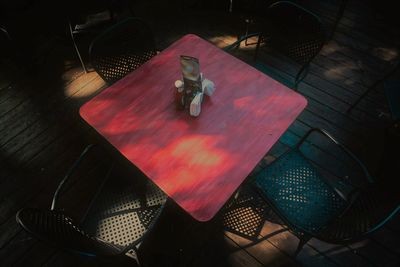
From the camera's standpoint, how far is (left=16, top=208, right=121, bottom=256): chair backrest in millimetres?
1359

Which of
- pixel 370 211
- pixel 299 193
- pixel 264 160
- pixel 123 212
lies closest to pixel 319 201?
pixel 299 193

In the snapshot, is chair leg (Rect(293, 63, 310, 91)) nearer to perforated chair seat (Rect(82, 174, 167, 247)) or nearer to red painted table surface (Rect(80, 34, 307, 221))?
red painted table surface (Rect(80, 34, 307, 221))

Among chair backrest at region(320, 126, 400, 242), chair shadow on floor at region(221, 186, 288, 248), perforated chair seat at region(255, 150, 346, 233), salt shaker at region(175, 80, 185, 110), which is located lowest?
chair shadow on floor at region(221, 186, 288, 248)

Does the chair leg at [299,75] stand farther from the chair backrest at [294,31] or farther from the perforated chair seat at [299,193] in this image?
the perforated chair seat at [299,193]

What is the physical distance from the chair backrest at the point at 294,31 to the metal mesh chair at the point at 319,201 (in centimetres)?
83

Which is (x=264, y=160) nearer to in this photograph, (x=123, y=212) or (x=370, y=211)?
(x=370, y=211)

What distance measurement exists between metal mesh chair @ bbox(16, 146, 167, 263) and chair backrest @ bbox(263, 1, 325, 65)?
65.3 inches

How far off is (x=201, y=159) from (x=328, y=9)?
360 cm

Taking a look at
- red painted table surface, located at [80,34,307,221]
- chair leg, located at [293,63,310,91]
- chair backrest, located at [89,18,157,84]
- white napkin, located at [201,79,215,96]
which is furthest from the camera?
chair leg, located at [293,63,310,91]

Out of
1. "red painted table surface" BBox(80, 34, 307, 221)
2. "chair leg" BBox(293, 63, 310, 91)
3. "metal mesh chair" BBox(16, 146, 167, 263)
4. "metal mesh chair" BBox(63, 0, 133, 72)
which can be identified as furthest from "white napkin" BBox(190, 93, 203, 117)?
"metal mesh chair" BBox(63, 0, 133, 72)

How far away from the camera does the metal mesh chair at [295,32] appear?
2324 millimetres

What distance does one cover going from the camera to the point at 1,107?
3.09 metres

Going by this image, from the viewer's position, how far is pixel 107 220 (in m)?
1.83

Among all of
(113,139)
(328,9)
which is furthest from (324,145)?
(328,9)
